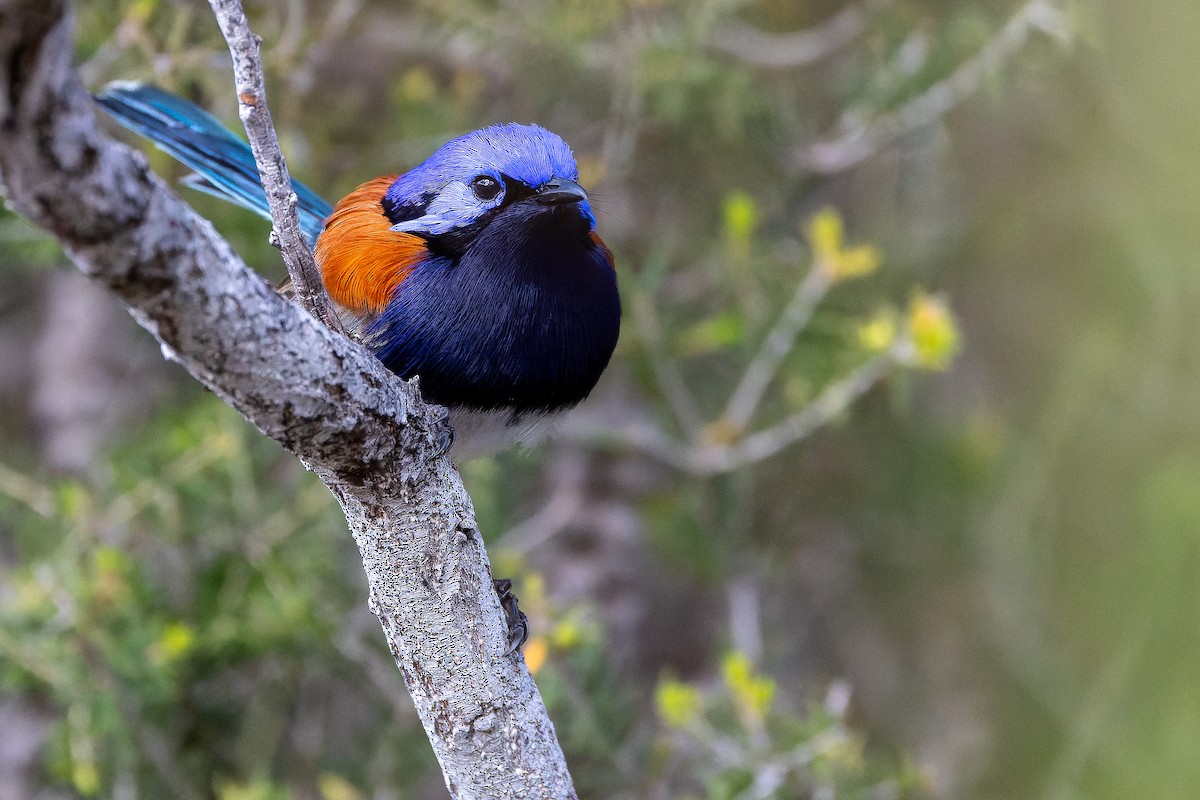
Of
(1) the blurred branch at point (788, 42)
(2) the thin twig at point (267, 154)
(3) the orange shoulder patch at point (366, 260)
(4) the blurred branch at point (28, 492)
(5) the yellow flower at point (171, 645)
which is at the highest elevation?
(1) the blurred branch at point (788, 42)

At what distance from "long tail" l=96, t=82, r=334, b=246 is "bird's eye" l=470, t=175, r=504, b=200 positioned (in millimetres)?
542

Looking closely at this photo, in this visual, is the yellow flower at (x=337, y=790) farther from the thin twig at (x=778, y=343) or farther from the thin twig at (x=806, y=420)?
the thin twig at (x=778, y=343)

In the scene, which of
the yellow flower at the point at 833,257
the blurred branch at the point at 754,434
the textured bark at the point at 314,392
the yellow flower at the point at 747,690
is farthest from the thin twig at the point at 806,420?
the textured bark at the point at 314,392

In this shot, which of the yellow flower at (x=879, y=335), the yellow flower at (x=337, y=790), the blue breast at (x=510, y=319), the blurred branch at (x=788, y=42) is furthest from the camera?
the blurred branch at (x=788, y=42)

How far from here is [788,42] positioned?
14.0ft

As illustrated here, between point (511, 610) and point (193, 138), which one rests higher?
point (193, 138)

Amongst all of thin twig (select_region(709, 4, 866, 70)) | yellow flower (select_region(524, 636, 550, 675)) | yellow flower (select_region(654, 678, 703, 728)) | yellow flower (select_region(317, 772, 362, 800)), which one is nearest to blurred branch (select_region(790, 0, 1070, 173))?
thin twig (select_region(709, 4, 866, 70))

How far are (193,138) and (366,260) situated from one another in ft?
2.52

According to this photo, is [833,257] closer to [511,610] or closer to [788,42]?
[788,42]

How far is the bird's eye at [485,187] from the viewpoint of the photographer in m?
2.39

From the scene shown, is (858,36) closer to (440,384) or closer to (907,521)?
(907,521)

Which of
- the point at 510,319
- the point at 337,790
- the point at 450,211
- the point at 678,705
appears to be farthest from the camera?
the point at 337,790

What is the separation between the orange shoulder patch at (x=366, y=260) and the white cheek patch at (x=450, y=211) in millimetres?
42

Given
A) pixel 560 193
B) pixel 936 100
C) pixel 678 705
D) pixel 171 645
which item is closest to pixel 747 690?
pixel 678 705
